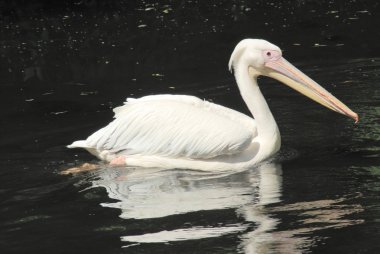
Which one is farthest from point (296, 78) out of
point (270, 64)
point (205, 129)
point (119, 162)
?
point (119, 162)

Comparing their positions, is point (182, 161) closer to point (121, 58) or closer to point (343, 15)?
point (121, 58)

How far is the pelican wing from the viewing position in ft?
20.3

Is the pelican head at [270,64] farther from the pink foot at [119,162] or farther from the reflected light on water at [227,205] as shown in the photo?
the pink foot at [119,162]

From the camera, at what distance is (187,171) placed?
6.26 metres

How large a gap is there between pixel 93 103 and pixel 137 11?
20.3 feet

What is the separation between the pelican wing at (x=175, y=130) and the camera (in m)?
6.19

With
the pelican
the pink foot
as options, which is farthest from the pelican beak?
the pink foot

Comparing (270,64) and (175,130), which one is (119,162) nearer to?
(175,130)

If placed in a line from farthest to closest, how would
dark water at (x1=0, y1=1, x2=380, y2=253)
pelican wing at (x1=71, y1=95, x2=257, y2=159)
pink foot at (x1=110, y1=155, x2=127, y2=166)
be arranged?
pink foot at (x1=110, y1=155, x2=127, y2=166) → pelican wing at (x1=71, y1=95, x2=257, y2=159) → dark water at (x1=0, y1=1, x2=380, y2=253)

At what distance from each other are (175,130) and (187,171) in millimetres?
332

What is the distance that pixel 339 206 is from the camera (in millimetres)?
4988

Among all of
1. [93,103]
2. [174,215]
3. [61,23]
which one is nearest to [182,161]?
[174,215]

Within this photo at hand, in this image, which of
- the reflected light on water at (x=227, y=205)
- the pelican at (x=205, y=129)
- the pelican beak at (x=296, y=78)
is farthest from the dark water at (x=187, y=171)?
the pelican beak at (x=296, y=78)

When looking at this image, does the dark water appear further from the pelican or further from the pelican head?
the pelican head
